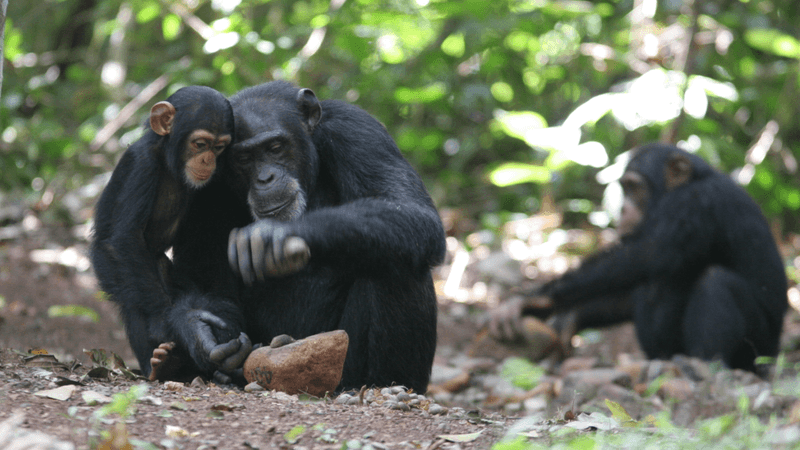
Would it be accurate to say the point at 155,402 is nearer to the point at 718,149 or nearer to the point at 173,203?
the point at 173,203

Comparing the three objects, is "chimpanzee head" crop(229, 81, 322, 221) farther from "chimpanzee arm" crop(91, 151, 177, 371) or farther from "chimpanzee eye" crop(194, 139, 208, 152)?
"chimpanzee arm" crop(91, 151, 177, 371)

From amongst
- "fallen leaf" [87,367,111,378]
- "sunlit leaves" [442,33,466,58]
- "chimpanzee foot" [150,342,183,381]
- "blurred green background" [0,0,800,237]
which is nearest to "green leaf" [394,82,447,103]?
"blurred green background" [0,0,800,237]

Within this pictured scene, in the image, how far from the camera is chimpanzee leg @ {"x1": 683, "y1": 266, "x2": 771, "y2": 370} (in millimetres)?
5496

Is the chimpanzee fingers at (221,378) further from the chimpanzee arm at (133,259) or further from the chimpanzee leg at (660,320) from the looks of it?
the chimpanzee leg at (660,320)

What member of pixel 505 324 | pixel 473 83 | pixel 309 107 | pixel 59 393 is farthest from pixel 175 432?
Answer: pixel 473 83

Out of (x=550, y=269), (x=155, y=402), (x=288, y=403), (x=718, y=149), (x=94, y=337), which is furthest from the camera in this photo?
(x=550, y=269)

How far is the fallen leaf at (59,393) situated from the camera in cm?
232

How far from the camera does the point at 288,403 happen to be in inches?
105

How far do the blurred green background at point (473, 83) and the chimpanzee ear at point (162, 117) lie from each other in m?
2.33

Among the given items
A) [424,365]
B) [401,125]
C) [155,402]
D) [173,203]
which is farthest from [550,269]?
[155,402]

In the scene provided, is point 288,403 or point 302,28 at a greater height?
point 302,28

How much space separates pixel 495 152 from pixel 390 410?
707 centimetres

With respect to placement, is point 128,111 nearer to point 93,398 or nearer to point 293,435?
point 93,398

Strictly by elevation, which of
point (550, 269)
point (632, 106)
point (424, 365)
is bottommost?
point (550, 269)
